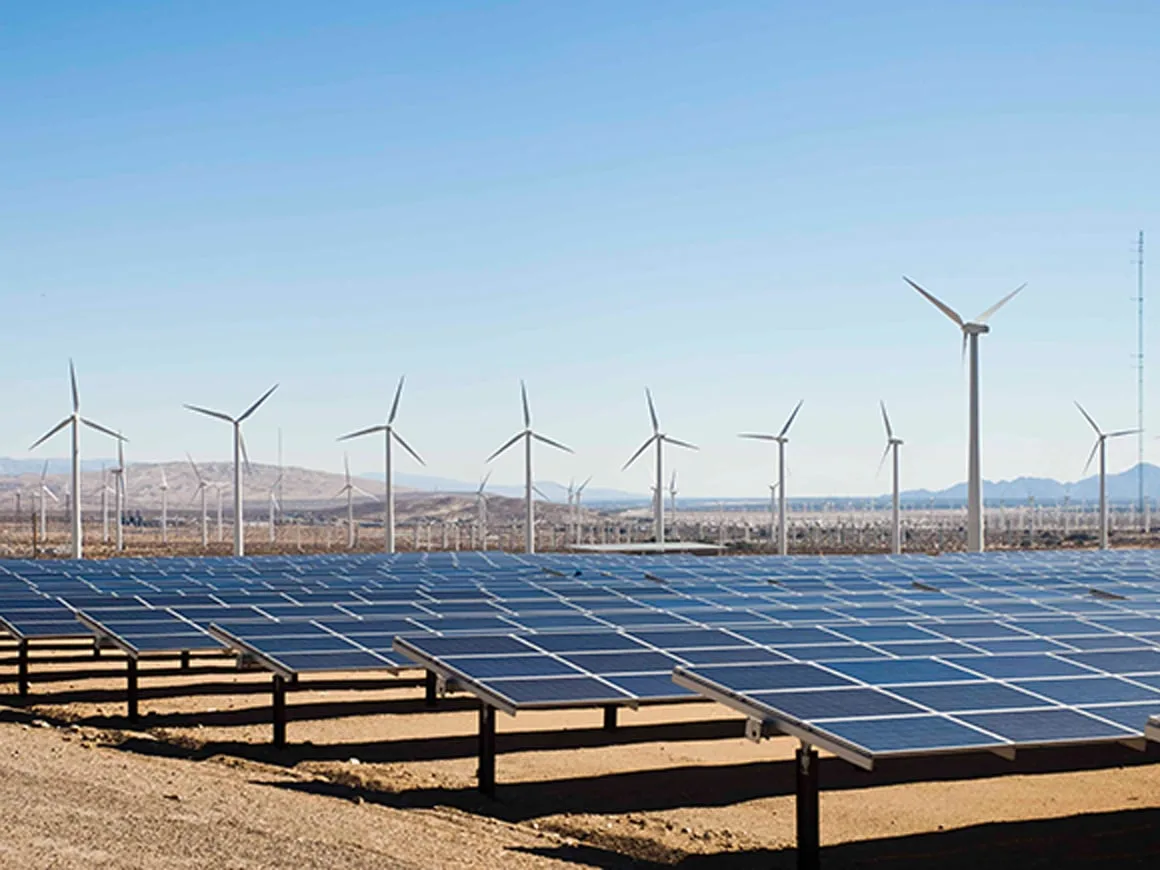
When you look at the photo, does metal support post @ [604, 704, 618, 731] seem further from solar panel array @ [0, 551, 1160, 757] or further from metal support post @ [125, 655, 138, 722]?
metal support post @ [125, 655, 138, 722]

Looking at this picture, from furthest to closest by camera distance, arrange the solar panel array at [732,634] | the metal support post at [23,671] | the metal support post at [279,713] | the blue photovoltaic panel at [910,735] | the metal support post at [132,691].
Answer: the metal support post at [23,671] → the metal support post at [132,691] → the metal support post at [279,713] → the solar panel array at [732,634] → the blue photovoltaic panel at [910,735]

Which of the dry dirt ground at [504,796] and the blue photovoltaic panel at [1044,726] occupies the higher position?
the blue photovoltaic panel at [1044,726]

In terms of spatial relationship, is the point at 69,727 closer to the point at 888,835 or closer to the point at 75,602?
the point at 75,602

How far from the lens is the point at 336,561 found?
184 feet

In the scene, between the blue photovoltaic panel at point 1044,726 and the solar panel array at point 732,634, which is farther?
the solar panel array at point 732,634

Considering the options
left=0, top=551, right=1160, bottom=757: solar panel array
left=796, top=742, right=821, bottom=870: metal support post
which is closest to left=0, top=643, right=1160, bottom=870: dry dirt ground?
left=796, top=742, right=821, bottom=870: metal support post

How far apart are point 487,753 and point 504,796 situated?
0.73 meters

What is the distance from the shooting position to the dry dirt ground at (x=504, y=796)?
648 inches

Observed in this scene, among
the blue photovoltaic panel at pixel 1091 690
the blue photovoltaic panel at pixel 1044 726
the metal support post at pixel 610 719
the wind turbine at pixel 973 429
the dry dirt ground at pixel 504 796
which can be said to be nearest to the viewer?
the blue photovoltaic panel at pixel 1044 726

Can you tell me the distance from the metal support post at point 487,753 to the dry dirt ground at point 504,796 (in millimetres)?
250

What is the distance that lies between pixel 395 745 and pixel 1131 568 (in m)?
30.1

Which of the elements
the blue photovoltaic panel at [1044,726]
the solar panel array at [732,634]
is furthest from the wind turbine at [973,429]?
the blue photovoltaic panel at [1044,726]

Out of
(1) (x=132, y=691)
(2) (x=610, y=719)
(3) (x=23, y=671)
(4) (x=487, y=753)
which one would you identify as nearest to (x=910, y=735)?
(4) (x=487, y=753)

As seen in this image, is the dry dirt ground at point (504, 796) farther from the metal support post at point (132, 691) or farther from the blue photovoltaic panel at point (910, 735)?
the blue photovoltaic panel at point (910, 735)
